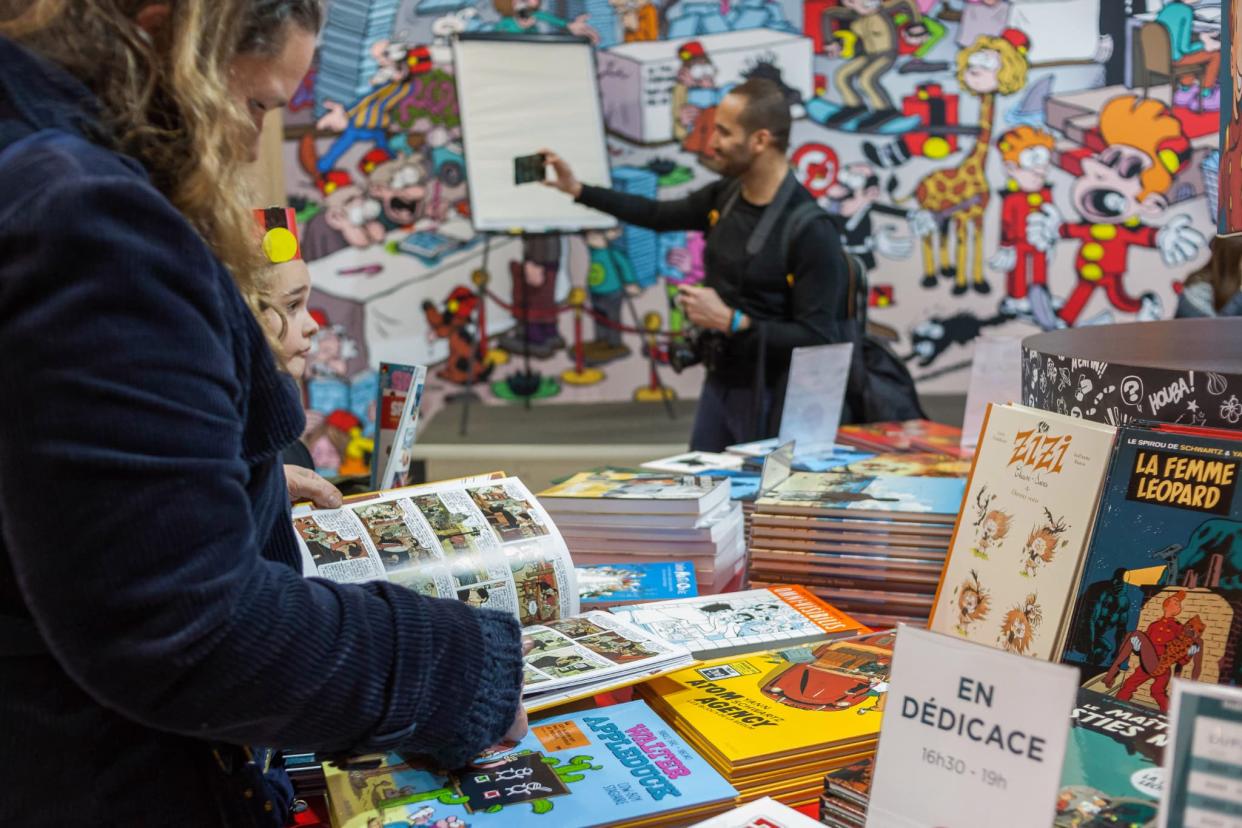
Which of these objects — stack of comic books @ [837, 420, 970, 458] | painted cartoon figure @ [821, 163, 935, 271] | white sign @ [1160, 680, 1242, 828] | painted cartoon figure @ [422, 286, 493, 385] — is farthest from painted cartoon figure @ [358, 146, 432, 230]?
white sign @ [1160, 680, 1242, 828]

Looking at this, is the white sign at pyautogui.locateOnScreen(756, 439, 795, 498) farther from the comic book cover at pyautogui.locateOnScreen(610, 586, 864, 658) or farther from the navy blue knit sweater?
the navy blue knit sweater

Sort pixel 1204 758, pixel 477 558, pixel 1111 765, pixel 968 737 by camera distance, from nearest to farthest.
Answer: pixel 1204 758, pixel 968 737, pixel 1111 765, pixel 477 558

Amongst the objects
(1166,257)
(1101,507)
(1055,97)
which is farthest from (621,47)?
(1101,507)

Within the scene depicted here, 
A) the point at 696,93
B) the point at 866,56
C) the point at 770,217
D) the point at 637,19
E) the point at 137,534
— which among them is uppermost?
the point at 637,19

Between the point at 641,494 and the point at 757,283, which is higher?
the point at 757,283

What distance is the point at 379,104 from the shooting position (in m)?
5.02

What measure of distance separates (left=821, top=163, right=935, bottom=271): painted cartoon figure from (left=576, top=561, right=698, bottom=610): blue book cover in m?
3.72

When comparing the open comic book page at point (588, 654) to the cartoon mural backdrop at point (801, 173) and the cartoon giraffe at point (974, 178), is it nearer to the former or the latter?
the cartoon mural backdrop at point (801, 173)

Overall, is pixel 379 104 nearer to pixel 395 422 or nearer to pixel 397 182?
pixel 397 182

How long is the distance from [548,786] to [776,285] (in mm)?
2273

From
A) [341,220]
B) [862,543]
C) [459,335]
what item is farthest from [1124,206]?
[862,543]

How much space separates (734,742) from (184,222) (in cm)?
63

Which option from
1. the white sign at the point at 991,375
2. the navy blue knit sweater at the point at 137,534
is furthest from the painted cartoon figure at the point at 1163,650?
the white sign at the point at 991,375

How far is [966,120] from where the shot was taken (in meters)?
4.90
